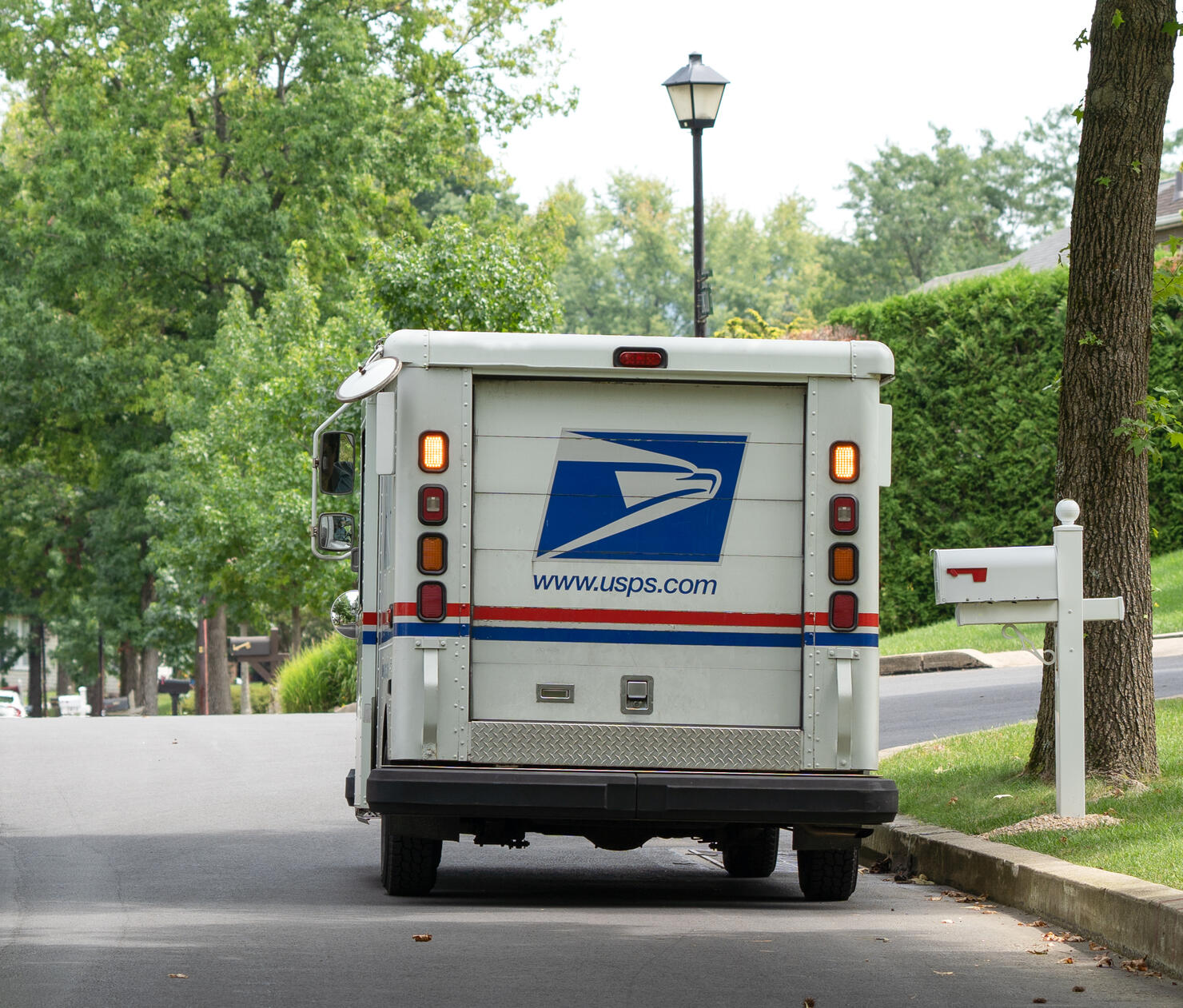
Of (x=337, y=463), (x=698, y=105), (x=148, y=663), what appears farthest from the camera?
(x=148, y=663)

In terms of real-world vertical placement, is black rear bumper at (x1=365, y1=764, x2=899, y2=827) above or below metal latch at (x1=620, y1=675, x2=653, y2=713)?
below

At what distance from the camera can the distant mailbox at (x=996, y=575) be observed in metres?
9.47

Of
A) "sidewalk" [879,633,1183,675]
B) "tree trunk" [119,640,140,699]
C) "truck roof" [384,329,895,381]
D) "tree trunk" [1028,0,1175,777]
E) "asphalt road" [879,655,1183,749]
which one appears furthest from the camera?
"tree trunk" [119,640,140,699]

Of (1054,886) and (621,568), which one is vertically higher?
(621,568)

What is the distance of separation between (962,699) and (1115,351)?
7.98 m

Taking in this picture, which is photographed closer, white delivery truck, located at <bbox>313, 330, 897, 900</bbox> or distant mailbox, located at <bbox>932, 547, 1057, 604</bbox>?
white delivery truck, located at <bbox>313, 330, 897, 900</bbox>

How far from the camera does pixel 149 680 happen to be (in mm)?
52406

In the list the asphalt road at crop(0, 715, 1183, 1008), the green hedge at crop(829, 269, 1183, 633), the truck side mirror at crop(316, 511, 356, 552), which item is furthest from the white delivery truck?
the green hedge at crop(829, 269, 1183, 633)

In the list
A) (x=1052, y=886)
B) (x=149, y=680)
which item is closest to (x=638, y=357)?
(x=1052, y=886)

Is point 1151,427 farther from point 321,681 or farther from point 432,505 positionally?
point 321,681

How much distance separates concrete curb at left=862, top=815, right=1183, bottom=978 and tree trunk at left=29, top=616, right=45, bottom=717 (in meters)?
70.9

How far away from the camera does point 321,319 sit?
130ft

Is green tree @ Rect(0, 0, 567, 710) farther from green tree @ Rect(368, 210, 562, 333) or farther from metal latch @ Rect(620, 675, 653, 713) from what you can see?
metal latch @ Rect(620, 675, 653, 713)

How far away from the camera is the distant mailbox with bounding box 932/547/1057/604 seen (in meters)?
9.47
